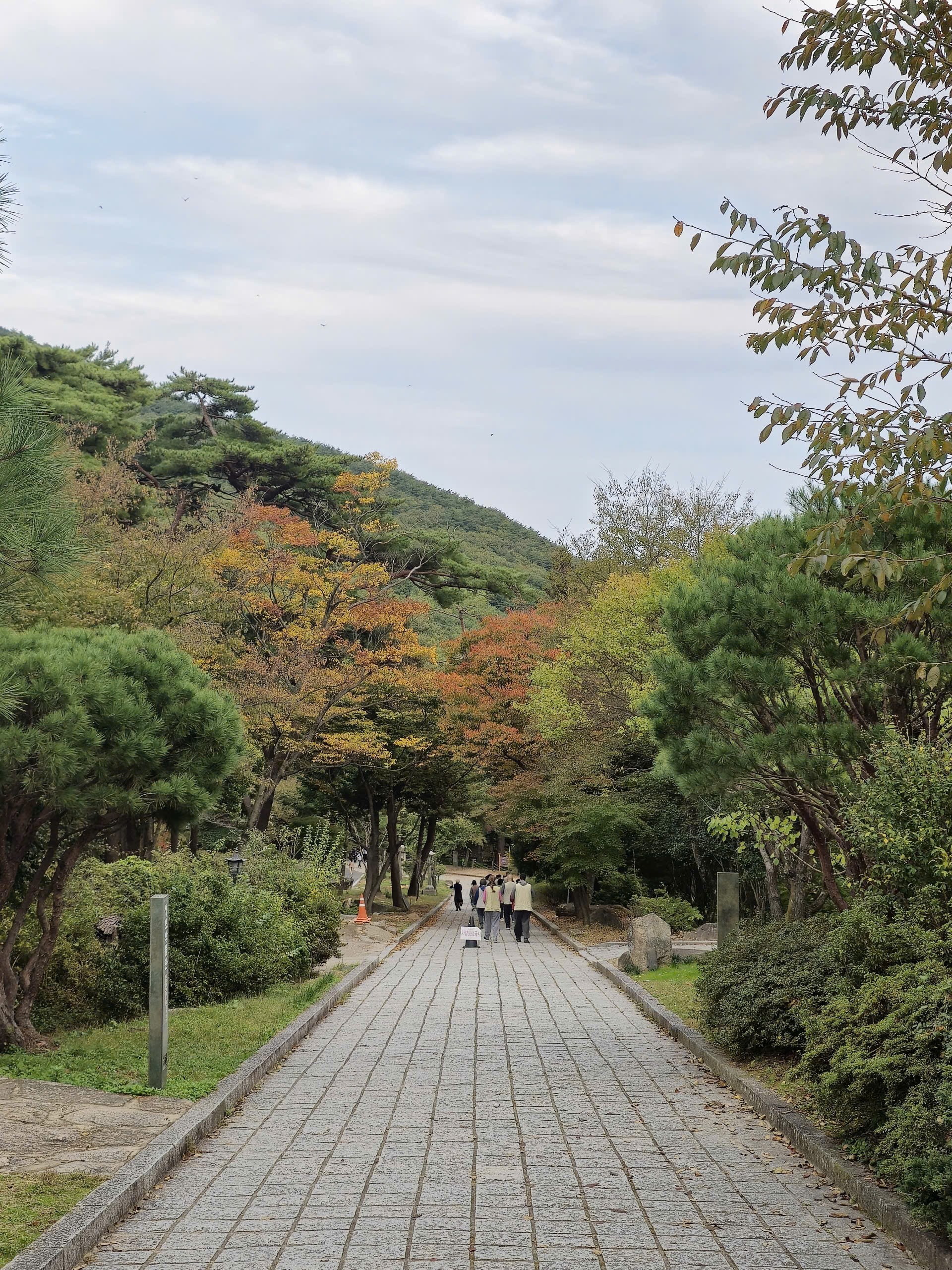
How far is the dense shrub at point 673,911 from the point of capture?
2867 cm

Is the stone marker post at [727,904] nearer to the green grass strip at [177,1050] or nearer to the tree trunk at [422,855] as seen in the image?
the green grass strip at [177,1050]

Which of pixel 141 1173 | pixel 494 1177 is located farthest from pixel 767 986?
pixel 141 1173

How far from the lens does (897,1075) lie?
6074mm

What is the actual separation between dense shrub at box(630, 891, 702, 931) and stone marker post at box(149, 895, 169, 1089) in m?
20.2

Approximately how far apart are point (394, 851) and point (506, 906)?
8305 mm

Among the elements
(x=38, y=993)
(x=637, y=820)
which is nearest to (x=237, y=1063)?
(x=38, y=993)

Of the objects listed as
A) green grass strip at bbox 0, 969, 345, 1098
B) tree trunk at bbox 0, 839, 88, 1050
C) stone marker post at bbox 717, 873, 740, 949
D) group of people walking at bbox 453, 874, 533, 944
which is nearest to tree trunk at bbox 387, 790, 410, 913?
group of people walking at bbox 453, 874, 533, 944

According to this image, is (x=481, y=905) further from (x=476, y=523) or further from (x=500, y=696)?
(x=476, y=523)

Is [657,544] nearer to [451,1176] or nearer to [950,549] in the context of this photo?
[950,549]

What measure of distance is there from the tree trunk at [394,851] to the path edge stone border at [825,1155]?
27.1 meters

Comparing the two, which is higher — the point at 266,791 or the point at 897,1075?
the point at 266,791

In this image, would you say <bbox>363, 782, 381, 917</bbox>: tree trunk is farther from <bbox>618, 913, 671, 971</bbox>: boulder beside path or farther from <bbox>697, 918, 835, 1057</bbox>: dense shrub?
<bbox>697, 918, 835, 1057</bbox>: dense shrub

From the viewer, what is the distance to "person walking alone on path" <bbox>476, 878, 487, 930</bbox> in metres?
30.7

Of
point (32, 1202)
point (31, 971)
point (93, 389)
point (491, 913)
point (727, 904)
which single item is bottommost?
point (491, 913)
